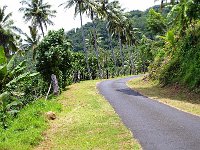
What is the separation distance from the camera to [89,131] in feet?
46.3

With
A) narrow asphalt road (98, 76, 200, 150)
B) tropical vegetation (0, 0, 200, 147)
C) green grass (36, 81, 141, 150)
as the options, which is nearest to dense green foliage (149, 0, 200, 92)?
tropical vegetation (0, 0, 200, 147)

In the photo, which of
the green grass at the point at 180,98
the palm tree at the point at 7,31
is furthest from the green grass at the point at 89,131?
the palm tree at the point at 7,31

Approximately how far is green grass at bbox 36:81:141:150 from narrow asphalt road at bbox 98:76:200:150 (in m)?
0.43

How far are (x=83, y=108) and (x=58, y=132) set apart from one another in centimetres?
549

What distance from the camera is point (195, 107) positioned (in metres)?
18.0

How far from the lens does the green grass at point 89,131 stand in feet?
39.2

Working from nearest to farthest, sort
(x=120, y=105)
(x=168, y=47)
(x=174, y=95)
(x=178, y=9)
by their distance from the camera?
1. (x=120, y=105)
2. (x=174, y=95)
3. (x=178, y=9)
4. (x=168, y=47)

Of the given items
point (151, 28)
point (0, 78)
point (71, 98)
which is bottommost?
point (71, 98)

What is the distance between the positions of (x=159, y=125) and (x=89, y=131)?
278cm

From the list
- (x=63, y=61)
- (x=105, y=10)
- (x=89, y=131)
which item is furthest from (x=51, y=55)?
(x=105, y=10)

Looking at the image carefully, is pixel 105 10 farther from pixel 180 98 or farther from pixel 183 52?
pixel 180 98

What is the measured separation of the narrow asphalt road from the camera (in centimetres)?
1108

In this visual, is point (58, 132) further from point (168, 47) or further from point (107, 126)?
point (168, 47)

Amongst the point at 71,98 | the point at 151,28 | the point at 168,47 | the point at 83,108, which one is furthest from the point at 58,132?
the point at 151,28
